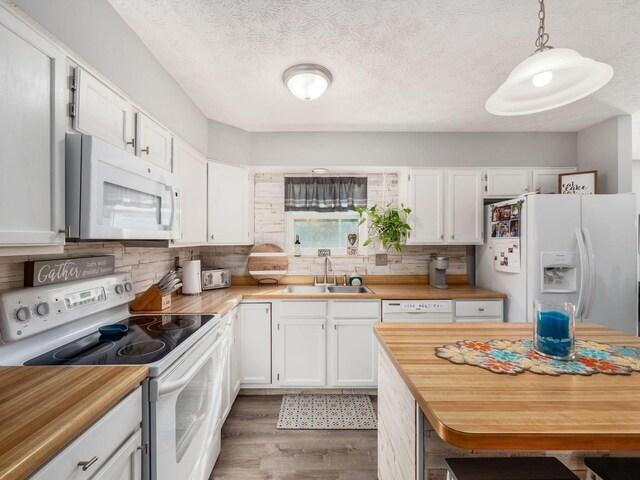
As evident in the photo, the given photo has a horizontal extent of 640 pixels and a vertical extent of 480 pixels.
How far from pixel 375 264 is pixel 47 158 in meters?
2.82

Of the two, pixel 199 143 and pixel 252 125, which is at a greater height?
pixel 252 125

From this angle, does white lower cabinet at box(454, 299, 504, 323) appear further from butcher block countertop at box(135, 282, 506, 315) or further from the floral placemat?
the floral placemat

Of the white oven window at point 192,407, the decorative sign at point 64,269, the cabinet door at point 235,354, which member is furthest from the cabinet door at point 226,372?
the decorative sign at point 64,269

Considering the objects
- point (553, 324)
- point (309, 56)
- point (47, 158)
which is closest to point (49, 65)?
point (47, 158)

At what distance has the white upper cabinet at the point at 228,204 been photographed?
2758 millimetres

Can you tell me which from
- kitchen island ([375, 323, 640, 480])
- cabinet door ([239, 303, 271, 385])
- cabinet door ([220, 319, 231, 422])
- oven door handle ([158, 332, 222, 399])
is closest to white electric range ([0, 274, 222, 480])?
oven door handle ([158, 332, 222, 399])

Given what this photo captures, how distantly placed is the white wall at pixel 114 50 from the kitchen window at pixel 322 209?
1.38m

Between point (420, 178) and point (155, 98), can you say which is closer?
point (155, 98)

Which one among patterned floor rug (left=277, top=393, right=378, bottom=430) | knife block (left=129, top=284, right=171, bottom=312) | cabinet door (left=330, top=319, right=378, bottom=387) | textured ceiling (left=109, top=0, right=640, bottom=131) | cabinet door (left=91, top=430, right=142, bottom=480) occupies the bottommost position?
patterned floor rug (left=277, top=393, right=378, bottom=430)

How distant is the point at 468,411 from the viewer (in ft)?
2.66

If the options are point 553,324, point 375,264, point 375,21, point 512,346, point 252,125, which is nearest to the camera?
point 553,324

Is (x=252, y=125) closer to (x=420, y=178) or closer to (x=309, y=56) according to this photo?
(x=309, y=56)

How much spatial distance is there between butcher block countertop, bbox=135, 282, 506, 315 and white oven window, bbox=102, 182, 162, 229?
0.74 meters

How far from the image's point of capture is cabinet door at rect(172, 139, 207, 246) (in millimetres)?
2205
